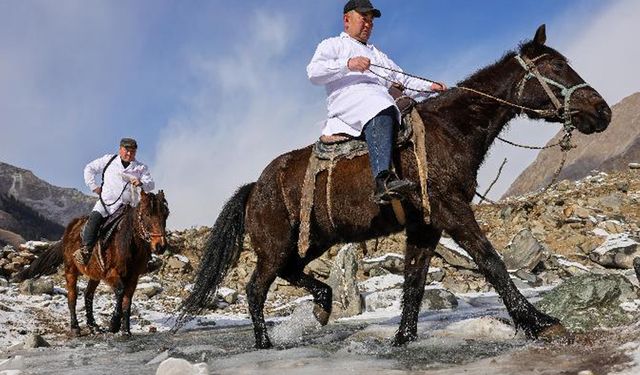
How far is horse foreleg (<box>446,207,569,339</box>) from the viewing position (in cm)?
432

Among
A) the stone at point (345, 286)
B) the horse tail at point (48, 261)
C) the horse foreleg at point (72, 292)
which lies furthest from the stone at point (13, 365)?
the horse tail at point (48, 261)

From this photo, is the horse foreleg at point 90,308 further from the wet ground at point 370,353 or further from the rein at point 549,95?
the rein at point 549,95

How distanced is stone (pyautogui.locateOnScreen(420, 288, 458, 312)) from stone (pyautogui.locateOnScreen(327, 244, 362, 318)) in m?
0.95

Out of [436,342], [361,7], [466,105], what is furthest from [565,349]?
[361,7]

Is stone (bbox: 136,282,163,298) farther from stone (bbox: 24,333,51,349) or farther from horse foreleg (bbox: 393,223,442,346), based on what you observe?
horse foreleg (bbox: 393,223,442,346)

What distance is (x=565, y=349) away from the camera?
3730 millimetres

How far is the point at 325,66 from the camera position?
5359 mm

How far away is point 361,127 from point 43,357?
3612mm

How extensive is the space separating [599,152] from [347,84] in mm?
53614

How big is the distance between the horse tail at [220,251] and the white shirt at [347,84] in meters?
1.36

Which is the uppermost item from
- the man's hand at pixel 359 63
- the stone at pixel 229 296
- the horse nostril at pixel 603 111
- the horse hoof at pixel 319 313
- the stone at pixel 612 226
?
the man's hand at pixel 359 63

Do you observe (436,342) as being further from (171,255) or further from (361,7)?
(171,255)

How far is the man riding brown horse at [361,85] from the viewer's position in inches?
198

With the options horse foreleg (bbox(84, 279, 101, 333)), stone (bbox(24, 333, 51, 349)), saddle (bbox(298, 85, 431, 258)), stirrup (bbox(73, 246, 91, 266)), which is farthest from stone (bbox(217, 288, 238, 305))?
saddle (bbox(298, 85, 431, 258))
